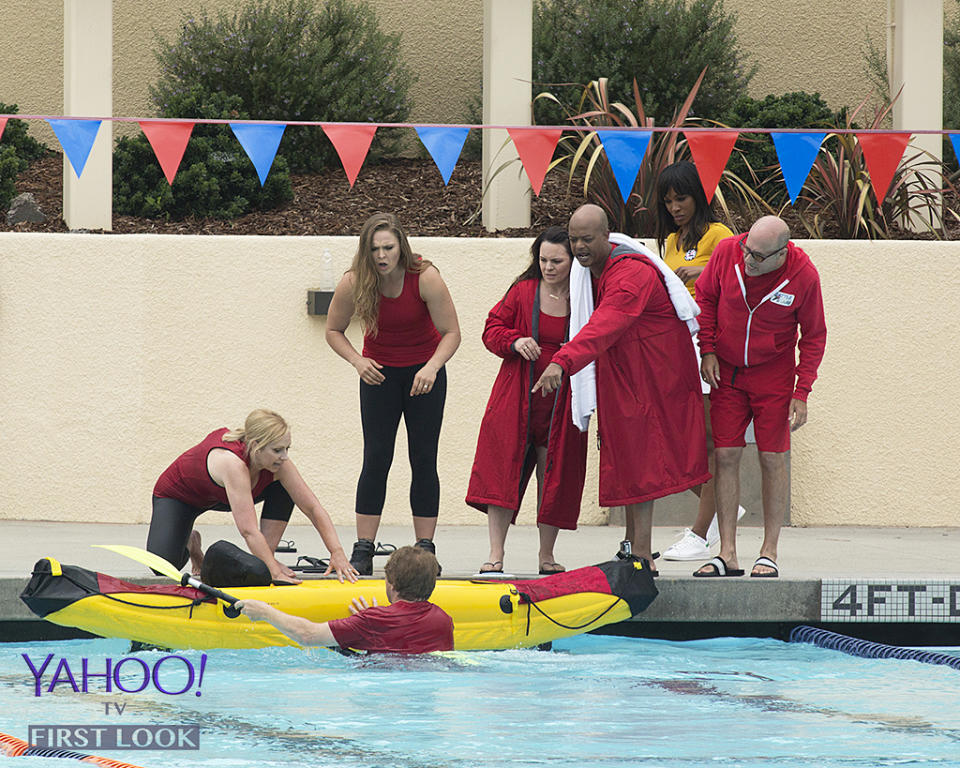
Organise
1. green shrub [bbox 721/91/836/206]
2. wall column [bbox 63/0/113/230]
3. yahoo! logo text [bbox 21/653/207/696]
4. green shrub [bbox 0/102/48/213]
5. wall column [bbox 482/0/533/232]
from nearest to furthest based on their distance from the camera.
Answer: yahoo! logo text [bbox 21/653/207/696] < wall column [bbox 63/0/113/230] < wall column [bbox 482/0/533/232] < green shrub [bbox 0/102/48/213] < green shrub [bbox 721/91/836/206]

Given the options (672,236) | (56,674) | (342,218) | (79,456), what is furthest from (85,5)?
(56,674)

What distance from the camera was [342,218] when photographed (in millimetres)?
9797

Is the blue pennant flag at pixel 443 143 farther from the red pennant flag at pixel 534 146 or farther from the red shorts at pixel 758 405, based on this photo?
the red shorts at pixel 758 405

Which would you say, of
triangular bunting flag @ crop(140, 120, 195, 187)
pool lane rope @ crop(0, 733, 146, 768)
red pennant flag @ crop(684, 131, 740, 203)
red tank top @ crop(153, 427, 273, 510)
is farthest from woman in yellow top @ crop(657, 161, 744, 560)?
pool lane rope @ crop(0, 733, 146, 768)

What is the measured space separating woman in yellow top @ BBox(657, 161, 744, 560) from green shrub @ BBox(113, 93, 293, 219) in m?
4.05

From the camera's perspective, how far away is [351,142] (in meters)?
7.79

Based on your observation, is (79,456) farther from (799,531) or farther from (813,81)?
(813,81)

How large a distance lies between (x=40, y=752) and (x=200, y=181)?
5969 millimetres

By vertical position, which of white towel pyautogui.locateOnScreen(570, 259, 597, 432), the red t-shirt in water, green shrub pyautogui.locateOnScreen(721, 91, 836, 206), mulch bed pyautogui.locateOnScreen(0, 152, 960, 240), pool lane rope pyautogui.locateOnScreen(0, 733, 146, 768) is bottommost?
pool lane rope pyautogui.locateOnScreen(0, 733, 146, 768)

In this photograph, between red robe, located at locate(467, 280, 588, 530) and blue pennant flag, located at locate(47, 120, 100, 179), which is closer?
red robe, located at locate(467, 280, 588, 530)

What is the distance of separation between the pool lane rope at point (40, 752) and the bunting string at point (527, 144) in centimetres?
410

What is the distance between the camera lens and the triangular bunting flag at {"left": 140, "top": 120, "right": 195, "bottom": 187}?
780 cm

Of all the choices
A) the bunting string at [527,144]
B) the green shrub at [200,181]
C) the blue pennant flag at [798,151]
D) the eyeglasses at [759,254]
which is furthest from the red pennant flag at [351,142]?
the eyeglasses at [759,254]

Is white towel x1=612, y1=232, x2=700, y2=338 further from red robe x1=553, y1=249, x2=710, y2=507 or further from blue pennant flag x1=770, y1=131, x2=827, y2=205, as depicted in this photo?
blue pennant flag x1=770, y1=131, x2=827, y2=205
